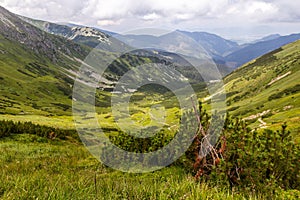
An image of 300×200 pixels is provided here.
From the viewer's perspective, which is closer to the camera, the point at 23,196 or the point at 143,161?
the point at 23,196

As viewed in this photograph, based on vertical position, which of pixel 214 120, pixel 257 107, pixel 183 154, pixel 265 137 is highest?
pixel 214 120

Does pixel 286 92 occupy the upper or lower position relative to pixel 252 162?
lower

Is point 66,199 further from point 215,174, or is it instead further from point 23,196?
point 215,174

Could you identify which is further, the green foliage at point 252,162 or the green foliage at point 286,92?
the green foliage at point 286,92

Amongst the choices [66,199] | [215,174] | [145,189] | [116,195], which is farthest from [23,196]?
[215,174]

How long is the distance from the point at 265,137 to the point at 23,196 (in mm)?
10146

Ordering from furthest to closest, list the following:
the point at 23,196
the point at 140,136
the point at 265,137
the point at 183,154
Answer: the point at 140,136
the point at 183,154
the point at 265,137
the point at 23,196

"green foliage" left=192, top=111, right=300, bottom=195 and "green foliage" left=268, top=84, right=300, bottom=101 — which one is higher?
"green foliage" left=192, top=111, right=300, bottom=195

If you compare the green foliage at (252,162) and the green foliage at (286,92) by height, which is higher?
the green foliage at (252,162)

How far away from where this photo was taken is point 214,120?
1262 centimetres

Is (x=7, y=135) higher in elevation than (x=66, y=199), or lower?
lower

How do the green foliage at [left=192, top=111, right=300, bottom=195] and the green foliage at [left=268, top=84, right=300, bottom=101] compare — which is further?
the green foliage at [left=268, top=84, right=300, bottom=101]

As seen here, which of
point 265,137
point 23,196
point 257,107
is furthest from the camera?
point 257,107

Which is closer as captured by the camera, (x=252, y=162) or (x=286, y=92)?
(x=252, y=162)
